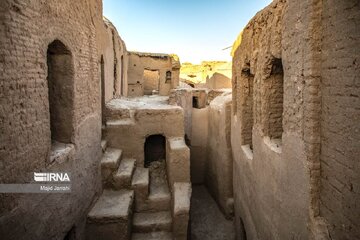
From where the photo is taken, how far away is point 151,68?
1759 centimetres

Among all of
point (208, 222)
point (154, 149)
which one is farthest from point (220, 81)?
point (208, 222)

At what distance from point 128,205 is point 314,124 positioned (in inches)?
201

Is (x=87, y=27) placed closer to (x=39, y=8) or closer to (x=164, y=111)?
(x=39, y=8)

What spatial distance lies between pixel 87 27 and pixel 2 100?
11.5ft

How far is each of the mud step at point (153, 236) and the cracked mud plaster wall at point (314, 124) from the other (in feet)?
9.88

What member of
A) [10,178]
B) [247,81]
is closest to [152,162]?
[247,81]

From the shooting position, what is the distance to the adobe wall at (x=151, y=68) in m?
17.2

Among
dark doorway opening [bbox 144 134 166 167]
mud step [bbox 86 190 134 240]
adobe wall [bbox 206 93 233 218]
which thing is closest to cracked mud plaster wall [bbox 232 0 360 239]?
mud step [bbox 86 190 134 240]

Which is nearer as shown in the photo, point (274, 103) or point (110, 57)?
point (274, 103)

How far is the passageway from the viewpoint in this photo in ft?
26.0

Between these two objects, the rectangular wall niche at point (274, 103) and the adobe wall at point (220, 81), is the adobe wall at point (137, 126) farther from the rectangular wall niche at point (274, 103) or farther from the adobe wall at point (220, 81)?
the adobe wall at point (220, 81)

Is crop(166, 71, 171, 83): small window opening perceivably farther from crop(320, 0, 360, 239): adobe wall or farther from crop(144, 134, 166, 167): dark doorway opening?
crop(320, 0, 360, 239): adobe wall

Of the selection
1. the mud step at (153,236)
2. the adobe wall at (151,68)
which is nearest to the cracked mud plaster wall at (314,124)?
the mud step at (153,236)

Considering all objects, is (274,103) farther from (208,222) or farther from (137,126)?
(208,222)
